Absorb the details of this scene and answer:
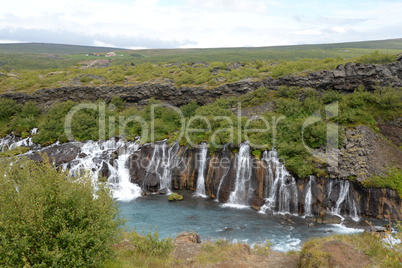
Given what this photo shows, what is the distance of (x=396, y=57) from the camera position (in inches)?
1368

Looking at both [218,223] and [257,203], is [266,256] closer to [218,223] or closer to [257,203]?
[218,223]

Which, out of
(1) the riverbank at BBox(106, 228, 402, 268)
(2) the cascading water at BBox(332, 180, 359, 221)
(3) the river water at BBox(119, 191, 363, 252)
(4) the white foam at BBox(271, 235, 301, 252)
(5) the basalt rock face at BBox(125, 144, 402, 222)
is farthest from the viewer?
(2) the cascading water at BBox(332, 180, 359, 221)

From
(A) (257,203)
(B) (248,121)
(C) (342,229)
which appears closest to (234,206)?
(A) (257,203)

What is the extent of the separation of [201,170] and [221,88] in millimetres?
16031

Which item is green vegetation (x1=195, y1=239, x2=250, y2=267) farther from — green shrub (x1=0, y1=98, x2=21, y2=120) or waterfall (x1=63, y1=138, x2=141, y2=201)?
green shrub (x1=0, y1=98, x2=21, y2=120)

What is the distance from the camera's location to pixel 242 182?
88.1ft

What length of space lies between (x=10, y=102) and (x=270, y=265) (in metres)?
47.7

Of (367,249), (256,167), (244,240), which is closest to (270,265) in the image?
(367,249)

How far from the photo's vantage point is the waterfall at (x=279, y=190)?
24672mm

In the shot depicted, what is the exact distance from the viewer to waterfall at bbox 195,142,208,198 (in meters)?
28.9

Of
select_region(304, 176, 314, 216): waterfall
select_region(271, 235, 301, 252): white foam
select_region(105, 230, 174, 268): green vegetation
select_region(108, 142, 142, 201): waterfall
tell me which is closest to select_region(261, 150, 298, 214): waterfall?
select_region(304, 176, 314, 216): waterfall

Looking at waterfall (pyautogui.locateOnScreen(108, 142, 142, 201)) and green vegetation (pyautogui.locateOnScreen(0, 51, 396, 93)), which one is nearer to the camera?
waterfall (pyautogui.locateOnScreen(108, 142, 142, 201))

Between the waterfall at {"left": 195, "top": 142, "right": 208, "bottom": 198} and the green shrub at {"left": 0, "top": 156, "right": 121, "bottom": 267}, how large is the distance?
19293 millimetres

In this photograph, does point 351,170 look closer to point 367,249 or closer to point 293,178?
point 293,178
